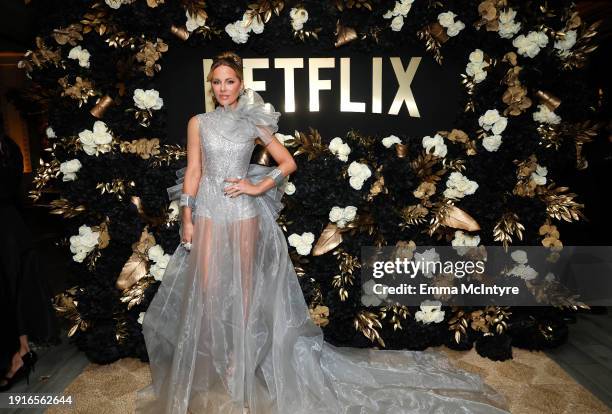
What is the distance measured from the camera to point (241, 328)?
2.73m

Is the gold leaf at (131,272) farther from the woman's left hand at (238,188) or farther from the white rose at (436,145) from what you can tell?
the white rose at (436,145)

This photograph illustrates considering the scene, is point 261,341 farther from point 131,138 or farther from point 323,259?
point 131,138

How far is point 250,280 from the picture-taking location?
2889 mm

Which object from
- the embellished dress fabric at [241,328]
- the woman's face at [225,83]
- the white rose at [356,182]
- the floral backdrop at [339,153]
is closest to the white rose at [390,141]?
the floral backdrop at [339,153]

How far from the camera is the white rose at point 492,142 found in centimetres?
329

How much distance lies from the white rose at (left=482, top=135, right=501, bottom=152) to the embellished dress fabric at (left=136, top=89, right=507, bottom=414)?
1.64m

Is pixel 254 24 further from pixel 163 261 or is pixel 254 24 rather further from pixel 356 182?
pixel 163 261

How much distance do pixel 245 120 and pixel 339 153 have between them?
83cm

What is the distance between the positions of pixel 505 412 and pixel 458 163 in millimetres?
1771

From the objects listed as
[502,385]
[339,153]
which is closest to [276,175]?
[339,153]

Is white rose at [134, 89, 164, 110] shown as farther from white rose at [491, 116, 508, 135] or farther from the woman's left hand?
white rose at [491, 116, 508, 135]


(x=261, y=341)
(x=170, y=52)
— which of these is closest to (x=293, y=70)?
(x=170, y=52)

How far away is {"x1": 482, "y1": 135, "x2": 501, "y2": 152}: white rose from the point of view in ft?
10.8

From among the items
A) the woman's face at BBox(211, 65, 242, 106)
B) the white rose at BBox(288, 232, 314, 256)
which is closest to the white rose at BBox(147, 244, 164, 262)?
the white rose at BBox(288, 232, 314, 256)
